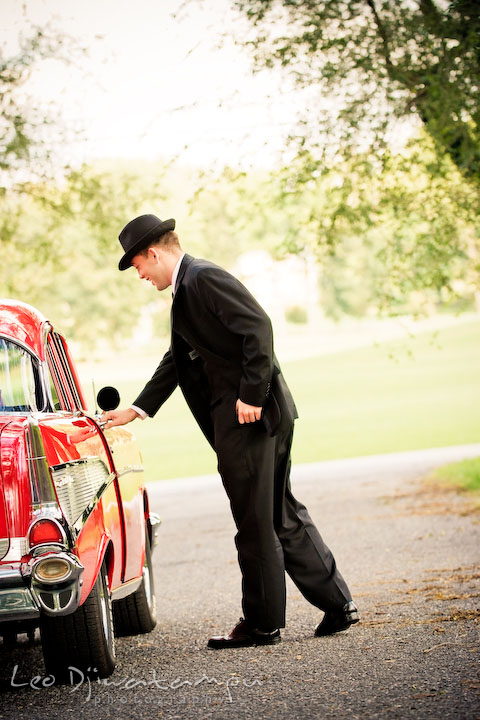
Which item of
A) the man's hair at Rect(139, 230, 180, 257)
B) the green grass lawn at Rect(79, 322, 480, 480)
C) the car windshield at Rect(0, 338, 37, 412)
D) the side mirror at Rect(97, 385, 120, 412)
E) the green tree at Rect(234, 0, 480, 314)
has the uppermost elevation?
the green tree at Rect(234, 0, 480, 314)

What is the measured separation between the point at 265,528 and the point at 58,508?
1.43 meters

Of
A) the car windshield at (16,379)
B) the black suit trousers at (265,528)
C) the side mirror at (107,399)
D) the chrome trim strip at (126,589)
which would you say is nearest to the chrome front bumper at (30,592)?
the car windshield at (16,379)

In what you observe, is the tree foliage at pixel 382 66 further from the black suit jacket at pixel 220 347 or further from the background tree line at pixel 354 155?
the black suit jacket at pixel 220 347

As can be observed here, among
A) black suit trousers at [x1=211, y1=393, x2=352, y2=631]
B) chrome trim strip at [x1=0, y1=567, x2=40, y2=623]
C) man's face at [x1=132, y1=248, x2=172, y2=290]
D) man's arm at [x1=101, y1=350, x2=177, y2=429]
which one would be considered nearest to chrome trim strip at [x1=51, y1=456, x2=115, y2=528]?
chrome trim strip at [x1=0, y1=567, x2=40, y2=623]

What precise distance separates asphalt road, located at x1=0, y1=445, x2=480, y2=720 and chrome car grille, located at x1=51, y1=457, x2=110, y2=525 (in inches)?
31.4

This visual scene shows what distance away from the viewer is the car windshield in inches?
173

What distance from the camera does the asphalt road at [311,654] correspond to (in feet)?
12.8

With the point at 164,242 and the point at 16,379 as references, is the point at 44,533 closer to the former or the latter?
the point at 16,379

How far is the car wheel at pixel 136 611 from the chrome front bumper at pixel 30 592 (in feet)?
6.63

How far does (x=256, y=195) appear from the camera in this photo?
528 inches

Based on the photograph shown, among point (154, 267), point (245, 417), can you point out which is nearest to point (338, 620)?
point (245, 417)

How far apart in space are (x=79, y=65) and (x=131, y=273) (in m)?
37.5

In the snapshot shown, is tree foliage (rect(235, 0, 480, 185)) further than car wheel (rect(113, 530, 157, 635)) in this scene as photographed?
Yes

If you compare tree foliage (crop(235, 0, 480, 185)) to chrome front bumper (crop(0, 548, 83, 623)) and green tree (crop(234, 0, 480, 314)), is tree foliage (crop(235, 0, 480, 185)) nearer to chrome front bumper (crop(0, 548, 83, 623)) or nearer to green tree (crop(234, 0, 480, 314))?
green tree (crop(234, 0, 480, 314))
